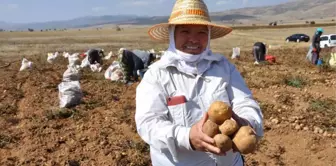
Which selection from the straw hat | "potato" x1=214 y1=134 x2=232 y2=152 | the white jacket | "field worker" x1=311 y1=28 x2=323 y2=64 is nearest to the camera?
"potato" x1=214 y1=134 x2=232 y2=152

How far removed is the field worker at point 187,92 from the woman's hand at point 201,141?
0.31 ft

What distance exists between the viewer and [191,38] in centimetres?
191

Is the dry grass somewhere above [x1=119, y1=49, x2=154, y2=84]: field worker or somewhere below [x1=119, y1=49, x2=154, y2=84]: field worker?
below

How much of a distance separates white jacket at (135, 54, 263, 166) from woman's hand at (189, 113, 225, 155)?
0.35 feet

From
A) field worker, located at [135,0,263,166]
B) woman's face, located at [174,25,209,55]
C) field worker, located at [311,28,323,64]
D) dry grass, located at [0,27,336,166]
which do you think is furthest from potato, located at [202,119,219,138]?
field worker, located at [311,28,323,64]

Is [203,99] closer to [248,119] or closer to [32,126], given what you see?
[248,119]

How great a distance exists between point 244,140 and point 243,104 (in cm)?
32

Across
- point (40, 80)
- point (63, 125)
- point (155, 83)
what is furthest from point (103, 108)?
point (155, 83)

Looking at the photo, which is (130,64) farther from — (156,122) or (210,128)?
(210,128)

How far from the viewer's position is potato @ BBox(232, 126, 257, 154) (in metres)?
1.57

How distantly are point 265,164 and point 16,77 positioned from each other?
7523 mm

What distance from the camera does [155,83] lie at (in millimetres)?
1825

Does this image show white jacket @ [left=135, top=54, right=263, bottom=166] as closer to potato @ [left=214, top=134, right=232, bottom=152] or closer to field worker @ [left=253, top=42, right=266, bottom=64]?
potato @ [left=214, top=134, right=232, bottom=152]

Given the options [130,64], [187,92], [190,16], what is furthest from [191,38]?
[130,64]
